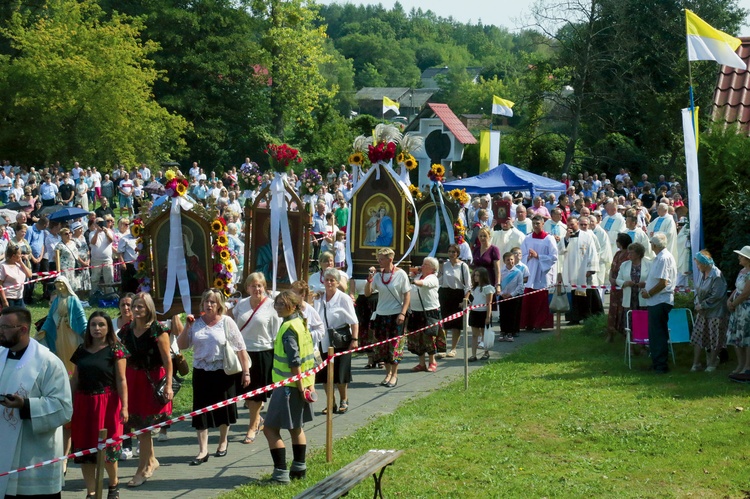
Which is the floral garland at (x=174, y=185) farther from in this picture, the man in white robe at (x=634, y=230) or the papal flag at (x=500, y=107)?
the papal flag at (x=500, y=107)

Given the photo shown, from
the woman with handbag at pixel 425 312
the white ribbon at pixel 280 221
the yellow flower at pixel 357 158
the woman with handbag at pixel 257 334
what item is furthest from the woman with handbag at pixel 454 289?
the woman with handbag at pixel 257 334

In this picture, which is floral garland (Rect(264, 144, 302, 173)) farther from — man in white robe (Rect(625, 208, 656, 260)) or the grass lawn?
man in white robe (Rect(625, 208, 656, 260))

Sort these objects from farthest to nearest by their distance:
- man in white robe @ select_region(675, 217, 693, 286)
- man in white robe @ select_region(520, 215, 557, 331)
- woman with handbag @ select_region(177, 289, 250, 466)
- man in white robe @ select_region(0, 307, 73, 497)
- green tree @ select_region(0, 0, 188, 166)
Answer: green tree @ select_region(0, 0, 188, 166) → man in white robe @ select_region(520, 215, 557, 331) → man in white robe @ select_region(675, 217, 693, 286) → woman with handbag @ select_region(177, 289, 250, 466) → man in white robe @ select_region(0, 307, 73, 497)

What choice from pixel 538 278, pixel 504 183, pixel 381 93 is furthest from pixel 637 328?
pixel 381 93

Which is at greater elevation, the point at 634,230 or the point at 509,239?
the point at 634,230

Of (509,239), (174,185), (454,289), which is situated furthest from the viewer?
(509,239)

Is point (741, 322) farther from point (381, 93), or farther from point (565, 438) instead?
point (381, 93)

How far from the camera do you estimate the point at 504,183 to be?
26.9m

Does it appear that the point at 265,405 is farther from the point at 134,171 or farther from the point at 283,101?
the point at 283,101

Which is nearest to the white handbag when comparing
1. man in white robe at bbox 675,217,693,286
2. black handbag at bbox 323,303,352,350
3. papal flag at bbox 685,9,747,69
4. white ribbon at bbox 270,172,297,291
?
black handbag at bbox 323,303,352,350

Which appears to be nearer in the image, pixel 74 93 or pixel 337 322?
pixel 337 322

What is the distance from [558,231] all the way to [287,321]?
36.6 feet

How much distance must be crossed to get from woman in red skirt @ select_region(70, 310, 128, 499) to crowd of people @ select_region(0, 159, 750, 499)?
0.04ft

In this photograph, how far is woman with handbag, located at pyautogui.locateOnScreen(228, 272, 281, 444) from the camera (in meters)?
10.8
